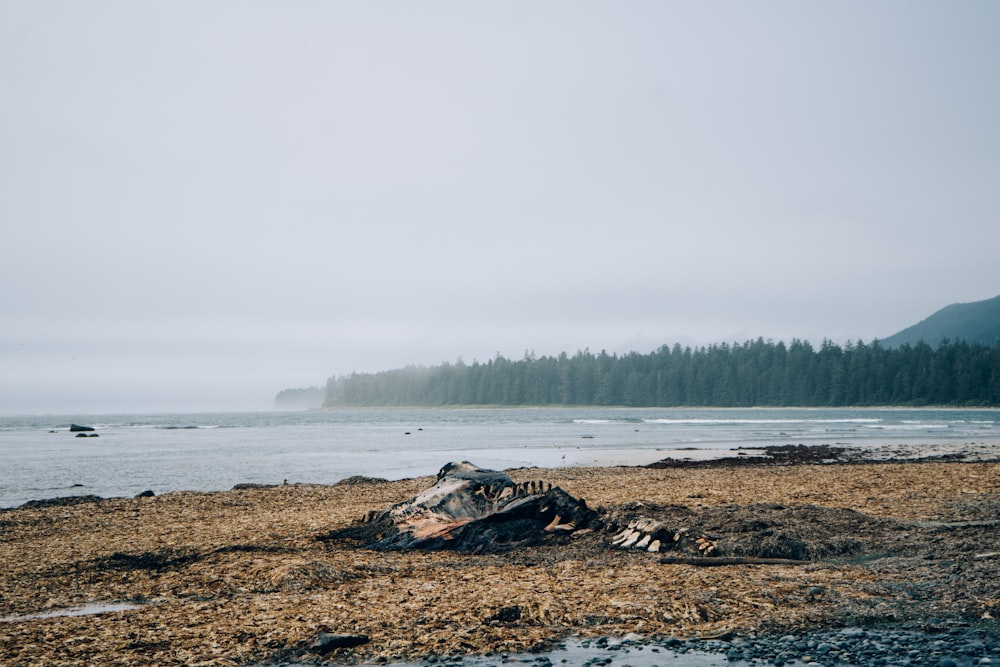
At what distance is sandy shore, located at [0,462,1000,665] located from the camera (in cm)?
860

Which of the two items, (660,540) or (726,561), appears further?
(660,540)

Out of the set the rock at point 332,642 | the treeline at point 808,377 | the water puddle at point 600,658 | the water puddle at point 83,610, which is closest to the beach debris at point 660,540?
the water puddle at point 600,658

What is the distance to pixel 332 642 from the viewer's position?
826cm

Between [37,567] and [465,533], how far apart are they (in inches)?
293

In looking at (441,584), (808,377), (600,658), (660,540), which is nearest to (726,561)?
(660,540)

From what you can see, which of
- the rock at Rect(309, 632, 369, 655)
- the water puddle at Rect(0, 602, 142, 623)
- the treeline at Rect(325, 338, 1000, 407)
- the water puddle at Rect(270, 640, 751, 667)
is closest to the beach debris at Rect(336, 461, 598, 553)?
the water puddle at Rect(0, 602, 142, 623)

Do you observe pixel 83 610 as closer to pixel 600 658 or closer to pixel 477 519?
pixel 477 519

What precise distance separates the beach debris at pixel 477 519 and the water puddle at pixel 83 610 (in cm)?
507

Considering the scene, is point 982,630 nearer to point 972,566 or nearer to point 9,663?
point 972,566

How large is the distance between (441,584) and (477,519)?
3.94m

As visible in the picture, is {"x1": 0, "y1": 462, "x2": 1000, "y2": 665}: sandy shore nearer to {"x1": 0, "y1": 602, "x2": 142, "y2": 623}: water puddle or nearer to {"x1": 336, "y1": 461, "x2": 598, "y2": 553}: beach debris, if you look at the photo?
{"x1": 0, "y1": 602, "x2": 142, "y2": 623}: water puddle

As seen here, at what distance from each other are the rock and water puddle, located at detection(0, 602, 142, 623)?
3.59 meters

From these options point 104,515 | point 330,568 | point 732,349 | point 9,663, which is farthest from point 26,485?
point 732,349

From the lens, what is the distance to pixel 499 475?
57.2ft
